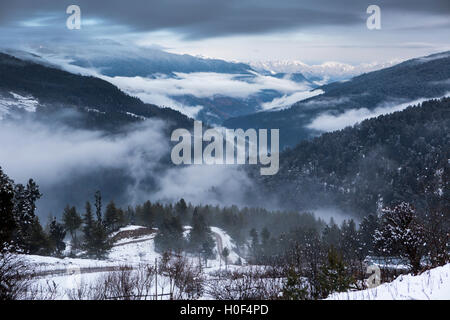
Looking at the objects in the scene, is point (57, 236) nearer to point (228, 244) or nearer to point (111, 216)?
point (111, 216)

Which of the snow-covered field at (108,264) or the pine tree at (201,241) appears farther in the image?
the pine tree at (201,241)

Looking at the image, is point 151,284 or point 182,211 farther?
point 182,211

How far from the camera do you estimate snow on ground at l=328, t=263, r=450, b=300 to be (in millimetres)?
18375

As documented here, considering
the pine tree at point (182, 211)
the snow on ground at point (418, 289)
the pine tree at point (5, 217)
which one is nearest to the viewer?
the snow on ground at point (418, 289)

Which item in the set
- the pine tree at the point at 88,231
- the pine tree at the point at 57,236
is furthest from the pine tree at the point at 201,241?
the pine tree at the point at 57,236

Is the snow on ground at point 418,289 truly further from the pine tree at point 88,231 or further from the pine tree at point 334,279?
the pine tree at point 88,231

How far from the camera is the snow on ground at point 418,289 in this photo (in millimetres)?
18375

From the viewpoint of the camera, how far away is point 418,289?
1953 cm

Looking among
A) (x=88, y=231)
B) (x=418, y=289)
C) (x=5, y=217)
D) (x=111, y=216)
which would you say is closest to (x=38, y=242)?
(x=88, y=231)
